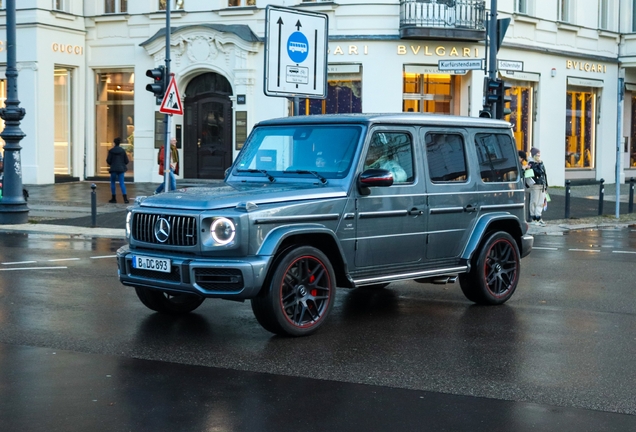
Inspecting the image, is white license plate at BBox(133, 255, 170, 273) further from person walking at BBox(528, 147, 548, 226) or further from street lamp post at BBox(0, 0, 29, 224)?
person walking at BBox(528, 147, 548, 226)

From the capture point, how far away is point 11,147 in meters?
19.9

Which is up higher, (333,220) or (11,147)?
(11,147)

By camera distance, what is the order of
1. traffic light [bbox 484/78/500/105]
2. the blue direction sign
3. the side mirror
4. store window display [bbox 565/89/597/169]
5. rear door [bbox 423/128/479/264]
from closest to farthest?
the side mirror → rear door [bbox 423/128/479/264] → the blue direction sign → traffic light [bbox 484/78/500/105] → store window display [bbox 565/89/597/169]

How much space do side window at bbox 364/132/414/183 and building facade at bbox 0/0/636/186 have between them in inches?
780

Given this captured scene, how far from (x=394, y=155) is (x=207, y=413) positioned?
3.94 metres

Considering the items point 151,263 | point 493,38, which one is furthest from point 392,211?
point 493,38

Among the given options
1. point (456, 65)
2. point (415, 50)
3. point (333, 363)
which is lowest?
point (333, 363)

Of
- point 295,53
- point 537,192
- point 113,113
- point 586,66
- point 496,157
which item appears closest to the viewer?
point 496,157

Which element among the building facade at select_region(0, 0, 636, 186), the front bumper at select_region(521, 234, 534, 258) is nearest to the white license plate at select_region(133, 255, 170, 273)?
the front bumper at select_region(521, 234, 534, 258)

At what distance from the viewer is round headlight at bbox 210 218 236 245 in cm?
789

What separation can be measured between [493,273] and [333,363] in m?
3.33

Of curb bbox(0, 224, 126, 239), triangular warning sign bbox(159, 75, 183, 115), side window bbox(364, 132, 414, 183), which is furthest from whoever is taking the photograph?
triangular warning sign bbox(159, 75, 183, 115)

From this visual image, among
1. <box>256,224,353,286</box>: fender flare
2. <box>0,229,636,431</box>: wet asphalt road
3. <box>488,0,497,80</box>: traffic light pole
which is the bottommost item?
<box>0,229,636,431</box>: wet asphalt road

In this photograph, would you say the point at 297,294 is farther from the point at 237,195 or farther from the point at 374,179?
the point at 374,179
